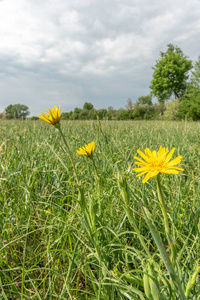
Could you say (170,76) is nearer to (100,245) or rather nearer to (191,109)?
(191,109)

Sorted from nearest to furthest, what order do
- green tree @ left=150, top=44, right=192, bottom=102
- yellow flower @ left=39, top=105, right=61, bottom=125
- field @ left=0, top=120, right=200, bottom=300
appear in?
field @ left=0, top=120, right=200, bottom=300, yellow flower @ left=39, top=105, right=61, bottom=125, green tree @ left=150, top=44, right=192, bottom=102

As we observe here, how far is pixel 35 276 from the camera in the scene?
0.86 meters

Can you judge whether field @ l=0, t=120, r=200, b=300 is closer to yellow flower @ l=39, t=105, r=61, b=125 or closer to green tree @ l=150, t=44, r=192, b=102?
yellow flower @ l=39, t=105, r=61, b=125

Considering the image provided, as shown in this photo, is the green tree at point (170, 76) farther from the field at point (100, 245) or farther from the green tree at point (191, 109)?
the field at point (100, 245)

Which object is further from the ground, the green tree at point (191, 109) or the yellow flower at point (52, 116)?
the green tree at point (191, 109)

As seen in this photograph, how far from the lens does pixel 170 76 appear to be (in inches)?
1282

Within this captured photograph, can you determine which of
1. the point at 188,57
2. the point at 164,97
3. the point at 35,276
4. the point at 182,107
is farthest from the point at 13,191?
the point at 188,57

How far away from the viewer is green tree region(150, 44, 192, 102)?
104 ft

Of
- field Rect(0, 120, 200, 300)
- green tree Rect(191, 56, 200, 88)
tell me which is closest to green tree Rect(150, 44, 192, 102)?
green tree Rect(191, 56, 200, 88)

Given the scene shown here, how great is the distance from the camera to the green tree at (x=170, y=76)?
1251 inches

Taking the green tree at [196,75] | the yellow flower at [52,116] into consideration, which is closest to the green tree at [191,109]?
the green tree at [196,75]

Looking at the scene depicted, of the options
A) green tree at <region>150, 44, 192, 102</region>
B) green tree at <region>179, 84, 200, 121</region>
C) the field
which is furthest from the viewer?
green tree at <region>150, 44, 192, 102</region>

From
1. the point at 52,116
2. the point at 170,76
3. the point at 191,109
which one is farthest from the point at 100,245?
the point at 170,76

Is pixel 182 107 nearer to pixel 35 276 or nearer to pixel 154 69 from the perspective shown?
pixel 154 69
